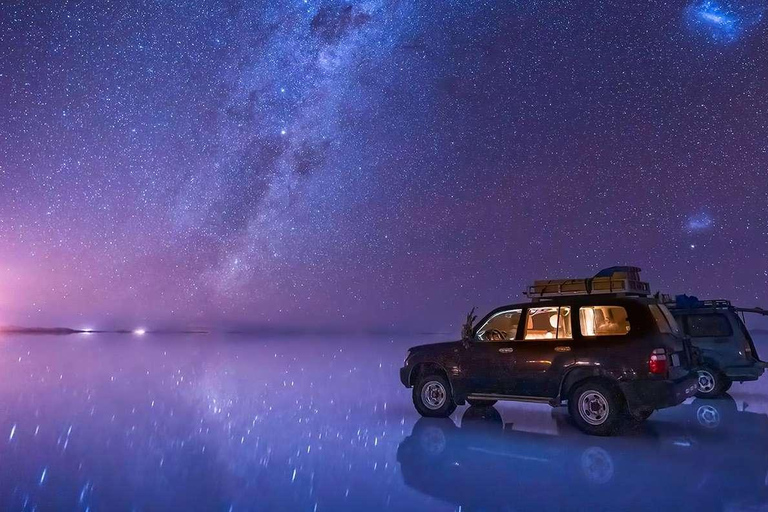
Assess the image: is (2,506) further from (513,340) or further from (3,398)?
(3,398)

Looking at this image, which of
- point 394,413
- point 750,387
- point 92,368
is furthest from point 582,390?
point 92,368

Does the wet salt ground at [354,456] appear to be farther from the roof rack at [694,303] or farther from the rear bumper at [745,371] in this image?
the roof rack at [694,303]

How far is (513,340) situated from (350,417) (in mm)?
3332

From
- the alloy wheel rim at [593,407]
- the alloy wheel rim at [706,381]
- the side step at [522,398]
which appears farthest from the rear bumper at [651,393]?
the alloy wheel rim at [706,381]

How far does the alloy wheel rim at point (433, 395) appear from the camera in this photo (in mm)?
11102

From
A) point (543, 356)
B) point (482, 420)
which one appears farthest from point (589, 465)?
point (482, 420)

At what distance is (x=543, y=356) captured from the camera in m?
9.81

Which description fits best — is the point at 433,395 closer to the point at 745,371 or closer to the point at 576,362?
the point at 576,362

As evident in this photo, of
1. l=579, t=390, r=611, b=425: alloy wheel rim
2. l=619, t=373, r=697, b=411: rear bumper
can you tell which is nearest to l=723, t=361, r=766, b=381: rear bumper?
l=619, t=373, r=697, b=411: rear bumper

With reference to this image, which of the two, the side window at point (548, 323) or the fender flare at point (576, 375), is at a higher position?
the side window at point (548, 323)

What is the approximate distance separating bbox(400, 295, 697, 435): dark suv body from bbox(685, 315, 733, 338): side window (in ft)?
13.8

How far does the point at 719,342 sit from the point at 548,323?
17.7ft

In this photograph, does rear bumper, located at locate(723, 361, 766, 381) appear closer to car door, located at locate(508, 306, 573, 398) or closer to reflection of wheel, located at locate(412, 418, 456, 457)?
car door, located at locate(508, 306, 573, 398)

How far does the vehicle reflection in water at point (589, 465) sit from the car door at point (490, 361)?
673mm
